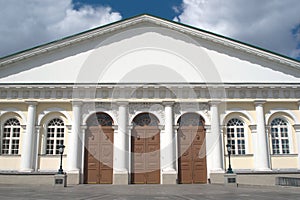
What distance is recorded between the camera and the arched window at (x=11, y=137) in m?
21.3

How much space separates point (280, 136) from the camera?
21.8 metres

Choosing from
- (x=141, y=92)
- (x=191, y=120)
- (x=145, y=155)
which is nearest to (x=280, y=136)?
(x=191, y=120)

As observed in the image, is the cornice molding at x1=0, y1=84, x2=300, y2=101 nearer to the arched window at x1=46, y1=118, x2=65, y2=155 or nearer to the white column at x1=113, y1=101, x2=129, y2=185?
the white column at x1=113, y1=101, x2=129, y2=185

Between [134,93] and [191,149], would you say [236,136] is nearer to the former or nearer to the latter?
[191,149]

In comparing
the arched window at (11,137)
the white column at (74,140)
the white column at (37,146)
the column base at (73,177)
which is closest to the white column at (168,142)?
the column base at (73,177)

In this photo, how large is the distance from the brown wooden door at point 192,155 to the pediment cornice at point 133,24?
651cm

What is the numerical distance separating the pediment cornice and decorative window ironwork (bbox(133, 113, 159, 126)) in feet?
21.7

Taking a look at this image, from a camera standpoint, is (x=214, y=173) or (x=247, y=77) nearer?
(x=214, y=173)

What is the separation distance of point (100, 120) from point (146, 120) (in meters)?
3.21

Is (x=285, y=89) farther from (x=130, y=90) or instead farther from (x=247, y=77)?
(x=130, y=90)

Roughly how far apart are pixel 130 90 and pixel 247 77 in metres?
8.40

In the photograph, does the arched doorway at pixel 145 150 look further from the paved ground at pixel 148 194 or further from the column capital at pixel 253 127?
the column capital at pixel 253 127

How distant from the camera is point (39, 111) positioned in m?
21.7

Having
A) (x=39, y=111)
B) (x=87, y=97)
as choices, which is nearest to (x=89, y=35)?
(x=87, y=97)
